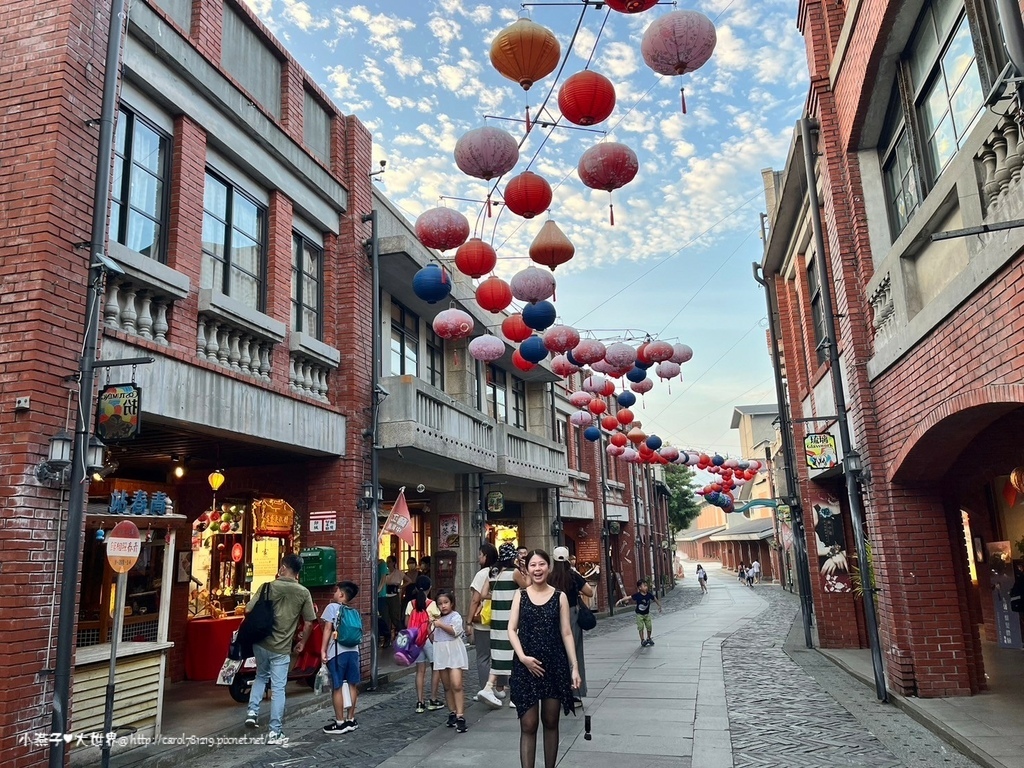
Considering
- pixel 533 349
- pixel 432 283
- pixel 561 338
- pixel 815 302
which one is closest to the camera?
pixel 432 283

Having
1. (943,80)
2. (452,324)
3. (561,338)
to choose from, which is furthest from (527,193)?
(943,80)

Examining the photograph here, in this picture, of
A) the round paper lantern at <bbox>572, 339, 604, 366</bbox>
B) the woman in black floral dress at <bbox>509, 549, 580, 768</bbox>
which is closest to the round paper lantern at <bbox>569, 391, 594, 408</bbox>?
the round paper lantern at <bbox>572, 339, 604, 366</bbox>

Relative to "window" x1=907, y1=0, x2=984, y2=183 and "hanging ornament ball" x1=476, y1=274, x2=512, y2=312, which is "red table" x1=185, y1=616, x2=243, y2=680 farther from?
"window" x1=907, y1=0, x2=984, y2=183

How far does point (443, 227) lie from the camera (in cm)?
926

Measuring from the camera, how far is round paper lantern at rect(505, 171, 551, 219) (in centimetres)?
862

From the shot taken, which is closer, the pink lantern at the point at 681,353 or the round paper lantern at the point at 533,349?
the round paper lantern at the point at 533,349

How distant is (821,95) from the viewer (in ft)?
→ 35.2

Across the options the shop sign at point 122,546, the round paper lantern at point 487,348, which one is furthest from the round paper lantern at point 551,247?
the shop sign at point 122,546

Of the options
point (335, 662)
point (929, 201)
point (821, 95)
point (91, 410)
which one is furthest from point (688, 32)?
point (335, 662)

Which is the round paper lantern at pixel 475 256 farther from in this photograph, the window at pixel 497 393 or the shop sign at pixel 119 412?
the window at pixel 497 393

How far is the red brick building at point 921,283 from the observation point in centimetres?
618

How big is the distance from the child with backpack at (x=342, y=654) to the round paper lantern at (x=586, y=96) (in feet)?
18.8

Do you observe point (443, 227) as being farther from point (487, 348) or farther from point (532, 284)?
point (487, 348)

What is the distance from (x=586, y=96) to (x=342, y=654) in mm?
6578
